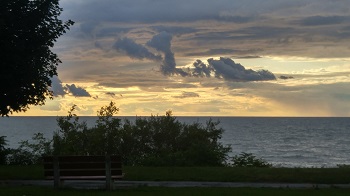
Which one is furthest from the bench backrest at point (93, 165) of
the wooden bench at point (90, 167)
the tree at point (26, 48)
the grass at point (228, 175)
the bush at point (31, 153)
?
the bush at point (31, 153)

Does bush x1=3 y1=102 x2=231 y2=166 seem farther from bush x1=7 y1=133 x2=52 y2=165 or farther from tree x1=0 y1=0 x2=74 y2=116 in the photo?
tree x1=0 y1=0 x2=74 y2=116

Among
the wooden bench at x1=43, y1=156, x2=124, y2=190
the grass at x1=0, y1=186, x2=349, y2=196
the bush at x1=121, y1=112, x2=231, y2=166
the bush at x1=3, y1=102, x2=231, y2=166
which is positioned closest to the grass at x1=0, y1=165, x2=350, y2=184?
the grass at x1=0, y1=186, x2=349, y2=196

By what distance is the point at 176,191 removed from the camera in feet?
54.2

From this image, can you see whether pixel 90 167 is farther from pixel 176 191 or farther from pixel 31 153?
pixel 31 153

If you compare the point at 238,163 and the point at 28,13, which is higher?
the point at 28,13

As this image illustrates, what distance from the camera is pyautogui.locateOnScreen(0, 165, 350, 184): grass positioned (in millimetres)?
19812

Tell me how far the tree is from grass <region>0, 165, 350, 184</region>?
9.65 ft

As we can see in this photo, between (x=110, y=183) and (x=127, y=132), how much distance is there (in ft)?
45.5

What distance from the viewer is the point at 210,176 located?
2036 centimetres

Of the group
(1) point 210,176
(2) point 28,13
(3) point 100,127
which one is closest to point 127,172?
(1) point 210,176

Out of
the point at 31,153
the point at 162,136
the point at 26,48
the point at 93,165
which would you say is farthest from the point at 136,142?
the point at 93,165

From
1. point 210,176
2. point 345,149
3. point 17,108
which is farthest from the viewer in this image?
point 345,149

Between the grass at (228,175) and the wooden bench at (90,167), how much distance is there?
3.32 m

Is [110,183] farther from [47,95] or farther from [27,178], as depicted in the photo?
[47,95]
